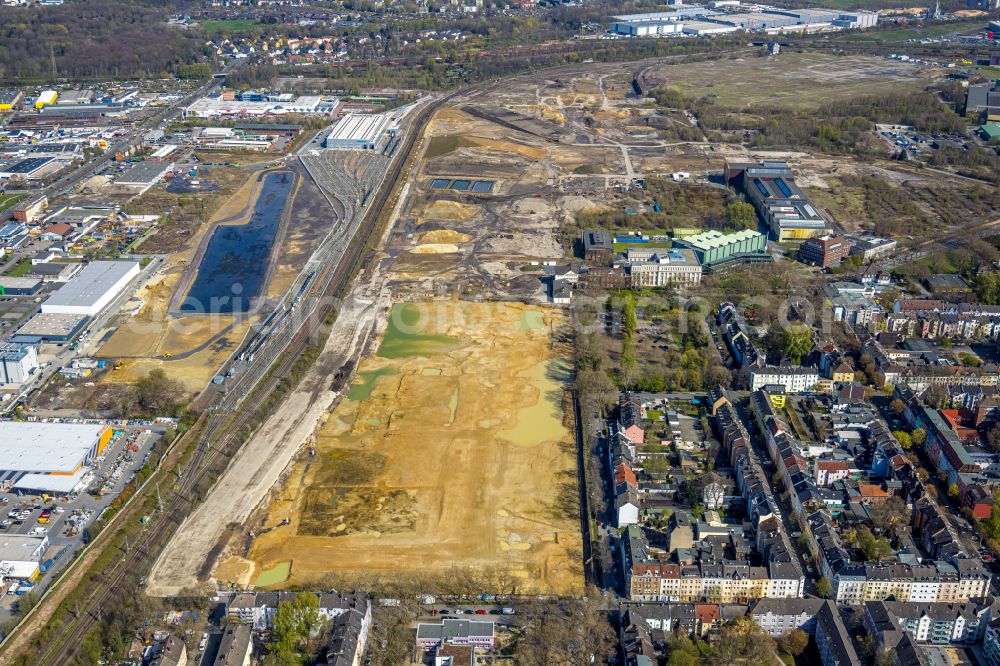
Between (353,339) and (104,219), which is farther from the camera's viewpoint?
(104,219)

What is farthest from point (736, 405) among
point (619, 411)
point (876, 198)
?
point (876, 198)

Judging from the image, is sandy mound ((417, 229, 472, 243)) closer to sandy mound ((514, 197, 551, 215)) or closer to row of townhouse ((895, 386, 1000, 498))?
sandy mound ((514, 197, 551, 215))

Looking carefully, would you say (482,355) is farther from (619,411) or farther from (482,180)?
(482,180)

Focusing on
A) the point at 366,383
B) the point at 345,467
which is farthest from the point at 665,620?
the point at 366,383

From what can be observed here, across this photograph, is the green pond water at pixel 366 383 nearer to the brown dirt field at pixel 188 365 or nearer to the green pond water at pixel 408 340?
the green pond water at pixel 408 340

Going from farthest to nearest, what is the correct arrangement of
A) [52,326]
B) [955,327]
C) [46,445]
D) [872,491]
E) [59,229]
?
[59,229], [52,326], [955,327], [46,445], [872,491]

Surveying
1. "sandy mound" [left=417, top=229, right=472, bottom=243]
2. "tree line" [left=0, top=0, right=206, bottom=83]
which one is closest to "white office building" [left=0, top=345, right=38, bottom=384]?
"sandy mound" [left=417, top=229, right=472, bottom=243]

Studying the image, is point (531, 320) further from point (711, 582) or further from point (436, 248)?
point (711, 582)
